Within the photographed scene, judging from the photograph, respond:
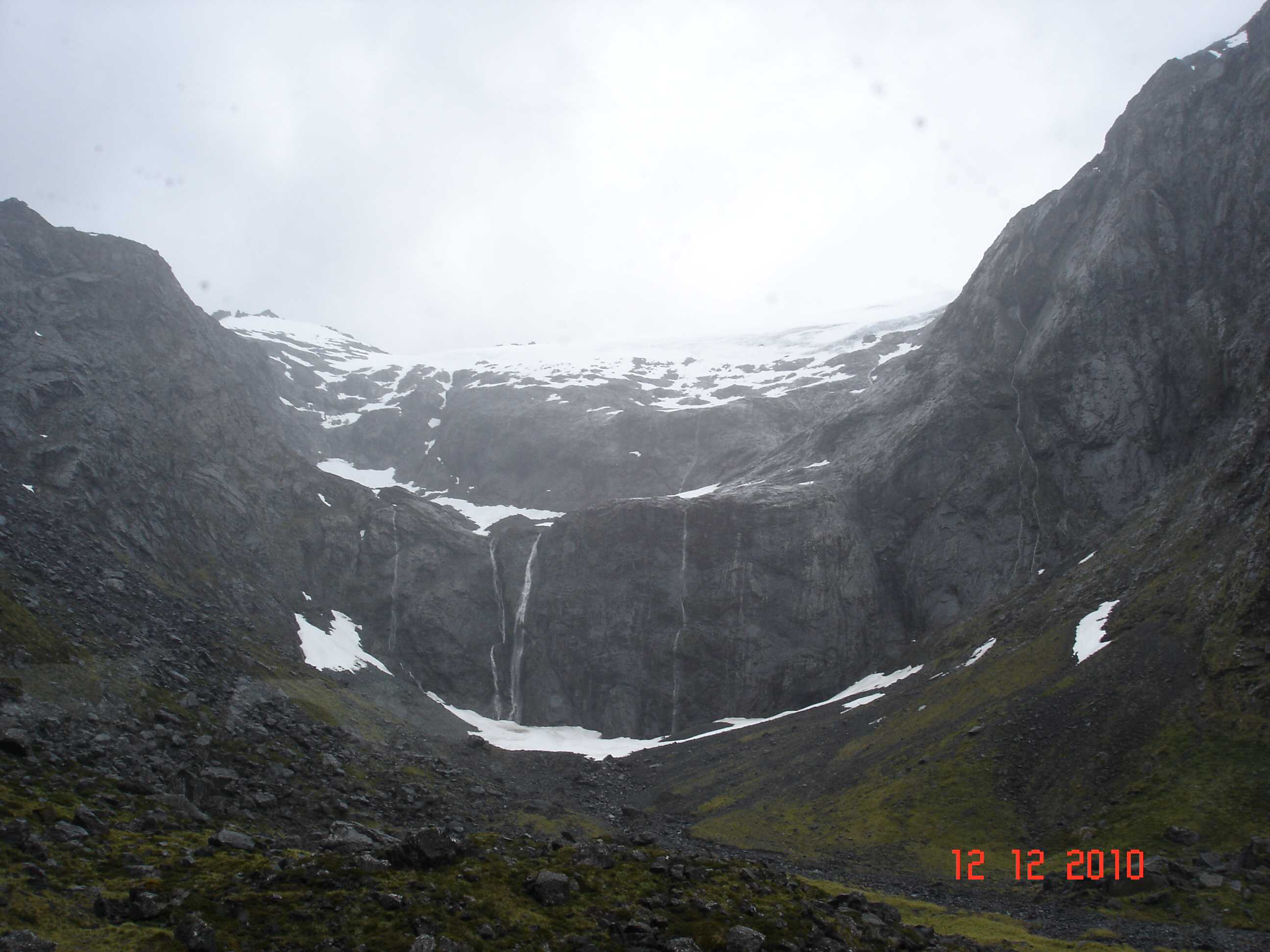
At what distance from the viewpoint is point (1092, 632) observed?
58.5 metres

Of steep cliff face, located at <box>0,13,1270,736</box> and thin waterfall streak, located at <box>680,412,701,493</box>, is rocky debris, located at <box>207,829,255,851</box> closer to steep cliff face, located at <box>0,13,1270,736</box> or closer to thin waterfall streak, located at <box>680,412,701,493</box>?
steep cliff face, located at <box>0,13,1270,736</box>

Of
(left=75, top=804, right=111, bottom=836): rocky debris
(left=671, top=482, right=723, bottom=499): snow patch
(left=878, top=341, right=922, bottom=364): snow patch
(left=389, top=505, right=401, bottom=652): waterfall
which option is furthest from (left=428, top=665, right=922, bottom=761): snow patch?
(left=878, top=341, right=922, bottom=364): snow patch

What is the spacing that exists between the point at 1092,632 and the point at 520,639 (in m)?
62.9

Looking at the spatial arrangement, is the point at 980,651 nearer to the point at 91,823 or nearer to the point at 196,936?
the point at 91,823

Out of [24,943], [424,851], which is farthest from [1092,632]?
[24,943]

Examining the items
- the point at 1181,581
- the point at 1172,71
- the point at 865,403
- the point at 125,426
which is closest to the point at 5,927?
the point at 1181,581

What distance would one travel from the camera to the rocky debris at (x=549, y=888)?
77.0 feet

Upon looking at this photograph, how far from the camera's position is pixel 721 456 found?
138 meters

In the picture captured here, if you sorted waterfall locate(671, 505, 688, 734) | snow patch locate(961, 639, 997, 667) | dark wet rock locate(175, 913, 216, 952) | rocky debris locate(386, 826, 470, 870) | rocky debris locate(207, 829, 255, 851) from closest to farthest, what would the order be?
1. dark wet rock locate(175, 913, 216, 952)
2. rocky debris locate(386, 826, 470, 870)
3. rocky debris locate(207, 829, 255, 851)
4. snow patch locate(961, 639, 997, 667)
5. waterfall locate(671, 505, 688, 734)

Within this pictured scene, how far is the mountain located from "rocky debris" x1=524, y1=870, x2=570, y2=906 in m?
0.13

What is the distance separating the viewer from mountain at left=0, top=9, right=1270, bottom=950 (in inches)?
1169

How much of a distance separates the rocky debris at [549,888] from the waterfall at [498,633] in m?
71.3
